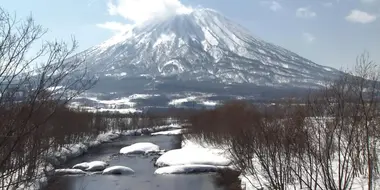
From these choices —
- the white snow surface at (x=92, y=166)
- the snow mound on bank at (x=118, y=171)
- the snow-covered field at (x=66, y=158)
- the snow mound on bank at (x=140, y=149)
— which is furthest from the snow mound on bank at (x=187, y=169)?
the snow mound on bank at (x=140, y=149)

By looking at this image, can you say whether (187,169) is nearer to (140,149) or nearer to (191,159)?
(191,159)

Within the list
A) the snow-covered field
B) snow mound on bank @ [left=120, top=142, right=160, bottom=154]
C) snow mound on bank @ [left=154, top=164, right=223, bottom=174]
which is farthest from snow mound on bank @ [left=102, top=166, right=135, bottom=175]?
snow mound on bank @ [left=120, top=142, right=160, bottom=154]

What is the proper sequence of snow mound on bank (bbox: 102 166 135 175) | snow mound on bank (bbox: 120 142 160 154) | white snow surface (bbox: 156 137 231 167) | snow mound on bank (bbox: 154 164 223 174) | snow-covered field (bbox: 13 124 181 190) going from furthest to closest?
snow mound on bank (bbox: 120 142 160 154) → white snow surface (bbox: 156 137 231 167) → snow mound on bank (bbox: 154 164 223 174) → snow mound on bank (bbox: 102 166 135 175) → snow-covered field (bbox: 13 124 181 190)

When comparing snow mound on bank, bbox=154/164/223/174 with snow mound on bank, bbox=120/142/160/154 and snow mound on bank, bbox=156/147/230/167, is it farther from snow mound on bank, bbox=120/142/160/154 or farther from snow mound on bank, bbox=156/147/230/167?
snow mound on bank, bbox=120/142/160/154

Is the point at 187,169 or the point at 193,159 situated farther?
the point at 193,159

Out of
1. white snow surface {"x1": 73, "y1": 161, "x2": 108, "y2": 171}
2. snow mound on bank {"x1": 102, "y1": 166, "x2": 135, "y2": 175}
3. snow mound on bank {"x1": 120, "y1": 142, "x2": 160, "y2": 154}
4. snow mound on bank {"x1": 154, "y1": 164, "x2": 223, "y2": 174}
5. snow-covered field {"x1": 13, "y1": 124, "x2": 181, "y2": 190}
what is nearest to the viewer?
snow-covered field {"x1": 13, "y1": 124, "x2": 181, "y2": 190}

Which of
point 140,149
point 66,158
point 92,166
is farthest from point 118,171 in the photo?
point 140,149

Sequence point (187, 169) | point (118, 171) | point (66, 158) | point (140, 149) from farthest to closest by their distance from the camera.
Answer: point (140, 149) < point (66, 158) < point (187, 169) < point (118, 171)

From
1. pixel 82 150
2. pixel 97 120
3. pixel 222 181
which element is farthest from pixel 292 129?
pixel 97 120
